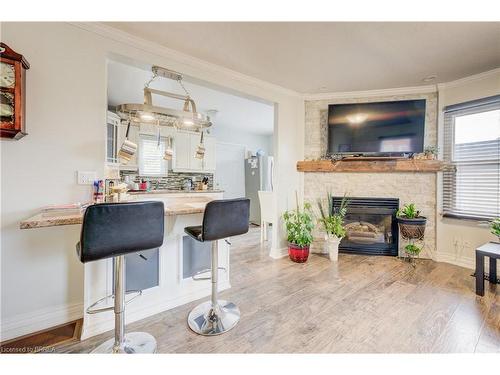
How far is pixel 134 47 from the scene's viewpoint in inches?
81.9

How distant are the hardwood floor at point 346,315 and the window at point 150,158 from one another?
8.84 feet

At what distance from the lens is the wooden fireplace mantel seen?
305 centimetres

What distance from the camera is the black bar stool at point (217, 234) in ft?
5.11

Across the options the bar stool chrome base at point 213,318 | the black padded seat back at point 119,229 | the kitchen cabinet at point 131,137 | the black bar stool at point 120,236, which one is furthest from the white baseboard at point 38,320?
the kitchen cabinet at point 131,137

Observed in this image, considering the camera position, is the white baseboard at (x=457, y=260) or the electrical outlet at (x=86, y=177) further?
the white baseboard at (x=457, y=260)

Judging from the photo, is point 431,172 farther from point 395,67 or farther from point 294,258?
point 294,258

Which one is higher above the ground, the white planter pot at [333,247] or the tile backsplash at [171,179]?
the tile backsplash at [171,179]

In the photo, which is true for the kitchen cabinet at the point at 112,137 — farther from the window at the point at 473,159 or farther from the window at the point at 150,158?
the window at the point at 473,159

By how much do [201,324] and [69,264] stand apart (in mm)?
1187

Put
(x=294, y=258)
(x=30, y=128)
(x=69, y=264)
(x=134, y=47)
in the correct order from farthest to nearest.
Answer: (x=294, y=258), (x=134, y=47), (x=69, y=264), (x=30, y=128)

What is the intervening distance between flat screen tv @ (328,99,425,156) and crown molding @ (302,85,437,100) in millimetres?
202

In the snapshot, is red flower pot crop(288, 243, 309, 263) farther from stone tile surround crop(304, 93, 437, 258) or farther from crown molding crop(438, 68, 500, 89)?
crown molding crop(438, 68, 500, 89)

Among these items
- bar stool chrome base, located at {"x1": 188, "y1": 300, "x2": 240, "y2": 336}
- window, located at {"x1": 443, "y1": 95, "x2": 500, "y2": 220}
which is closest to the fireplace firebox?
window, located at {"x1": 443, "y1": 95, "x2": 500, "y2": 220}
